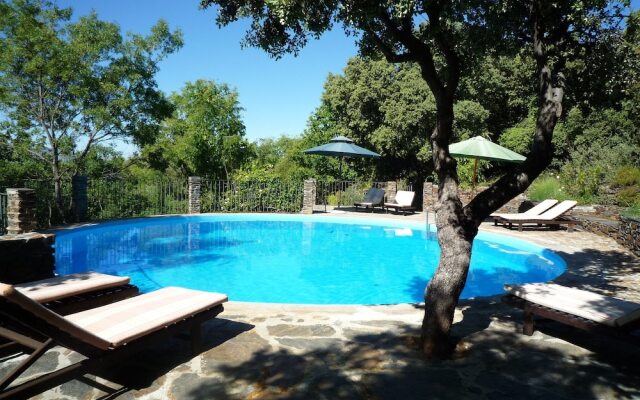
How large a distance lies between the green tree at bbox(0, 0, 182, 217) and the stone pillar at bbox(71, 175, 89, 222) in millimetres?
554

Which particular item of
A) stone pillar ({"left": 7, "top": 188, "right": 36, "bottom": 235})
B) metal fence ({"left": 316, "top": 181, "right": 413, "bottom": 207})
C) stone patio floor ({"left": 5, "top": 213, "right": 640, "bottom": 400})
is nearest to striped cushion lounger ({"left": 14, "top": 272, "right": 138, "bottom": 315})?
stone patio floor ({"left": 5, "top": 213, "right": 640, "bottom": 400})

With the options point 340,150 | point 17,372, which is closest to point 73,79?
point 340,150

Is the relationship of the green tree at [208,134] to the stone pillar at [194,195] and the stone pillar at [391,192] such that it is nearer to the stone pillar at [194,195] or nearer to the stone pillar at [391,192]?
the stone pillar at [194,195]

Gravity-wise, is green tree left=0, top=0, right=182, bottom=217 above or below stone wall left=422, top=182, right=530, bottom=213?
above

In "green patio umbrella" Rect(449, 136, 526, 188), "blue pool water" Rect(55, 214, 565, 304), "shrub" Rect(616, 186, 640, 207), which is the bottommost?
"blue pool water" Rect(55, 214, 565, 304)

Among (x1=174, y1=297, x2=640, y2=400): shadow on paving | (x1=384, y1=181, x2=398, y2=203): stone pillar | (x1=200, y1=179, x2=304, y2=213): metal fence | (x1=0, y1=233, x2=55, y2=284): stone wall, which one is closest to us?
(x1=174, y1=297, x2=640, y2=400): shadow on paving

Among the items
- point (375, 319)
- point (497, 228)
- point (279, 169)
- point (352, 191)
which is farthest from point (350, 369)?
point (279, 169)

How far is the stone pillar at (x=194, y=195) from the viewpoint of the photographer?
16484 millimetres

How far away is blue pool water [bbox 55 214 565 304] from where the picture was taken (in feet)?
27.3

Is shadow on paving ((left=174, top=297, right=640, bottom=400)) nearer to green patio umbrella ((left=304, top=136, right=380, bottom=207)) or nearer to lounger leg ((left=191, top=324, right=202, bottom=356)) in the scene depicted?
lounger leg ((left=191, top=324, right=202, bottom=356))

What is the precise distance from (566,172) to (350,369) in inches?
684

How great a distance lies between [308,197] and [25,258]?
12208mm

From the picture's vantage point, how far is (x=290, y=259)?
10773 millimetres

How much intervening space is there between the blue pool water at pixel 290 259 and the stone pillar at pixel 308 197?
6.29 ft
